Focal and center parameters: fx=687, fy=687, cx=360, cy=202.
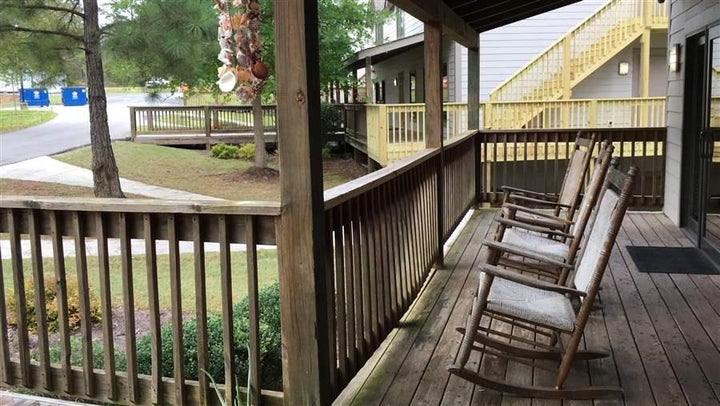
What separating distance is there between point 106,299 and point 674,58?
5.96 m

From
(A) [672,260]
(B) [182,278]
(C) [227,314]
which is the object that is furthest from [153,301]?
(B) [182,278]

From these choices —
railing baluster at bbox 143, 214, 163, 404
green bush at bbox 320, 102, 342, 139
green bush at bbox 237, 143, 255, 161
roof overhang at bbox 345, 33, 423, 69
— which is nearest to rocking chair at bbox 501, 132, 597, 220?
railing baluster at bbox 143, 214, 163, 404

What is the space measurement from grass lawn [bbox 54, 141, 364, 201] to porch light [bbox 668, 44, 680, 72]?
28.1ft

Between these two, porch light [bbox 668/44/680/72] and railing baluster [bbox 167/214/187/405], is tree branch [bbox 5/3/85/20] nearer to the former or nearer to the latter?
porch light [bbox 668/44/680/72]

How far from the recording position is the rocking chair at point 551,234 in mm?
3540

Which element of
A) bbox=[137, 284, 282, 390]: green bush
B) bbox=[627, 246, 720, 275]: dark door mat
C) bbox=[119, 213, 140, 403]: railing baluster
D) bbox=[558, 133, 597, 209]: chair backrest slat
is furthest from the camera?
bbox=[627, 246, 720, 275]: dark door mat

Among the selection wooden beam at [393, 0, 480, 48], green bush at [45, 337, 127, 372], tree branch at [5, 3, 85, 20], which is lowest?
green bush at [45, 337, 127, 372]

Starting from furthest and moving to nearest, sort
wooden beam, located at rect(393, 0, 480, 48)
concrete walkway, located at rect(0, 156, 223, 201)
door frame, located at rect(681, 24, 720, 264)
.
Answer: concrete walkway, located at rect(0, 156, 223, 201) < door frame, located at rect(681, 24, 720, 264) < wooden beam, located at rect(393, 0, 480, 48)

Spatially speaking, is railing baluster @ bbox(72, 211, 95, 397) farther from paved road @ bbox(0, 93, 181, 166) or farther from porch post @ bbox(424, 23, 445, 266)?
paved road @ bbox(0, 93, 181, 166)

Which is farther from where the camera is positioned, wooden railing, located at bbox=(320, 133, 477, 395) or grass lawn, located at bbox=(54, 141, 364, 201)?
grass lawn, located at bbox=(54, 141, 364, 201)

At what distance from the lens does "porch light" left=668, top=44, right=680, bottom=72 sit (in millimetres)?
6594

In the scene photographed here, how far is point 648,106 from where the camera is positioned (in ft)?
36.3

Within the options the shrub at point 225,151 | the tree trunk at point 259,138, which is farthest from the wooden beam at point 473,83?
the shrub at point 225,151

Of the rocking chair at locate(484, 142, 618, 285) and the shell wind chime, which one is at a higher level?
the shell wind chime
